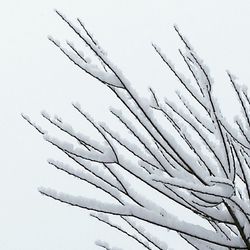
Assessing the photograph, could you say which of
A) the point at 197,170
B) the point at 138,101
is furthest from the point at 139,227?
the point at 138,101

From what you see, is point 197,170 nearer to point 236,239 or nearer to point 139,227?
point 236,239

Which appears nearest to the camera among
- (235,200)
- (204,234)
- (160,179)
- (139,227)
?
(160,179)

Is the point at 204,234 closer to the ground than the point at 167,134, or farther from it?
closer to the ground

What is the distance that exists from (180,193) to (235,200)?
216 mm

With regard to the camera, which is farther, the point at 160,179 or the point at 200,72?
the point at 200,72

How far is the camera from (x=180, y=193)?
1255mm

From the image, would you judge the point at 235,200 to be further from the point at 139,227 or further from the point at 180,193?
the point at 139,227

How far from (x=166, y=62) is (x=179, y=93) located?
470mm

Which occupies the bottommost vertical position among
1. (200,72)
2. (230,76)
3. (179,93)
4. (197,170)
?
(197,170)

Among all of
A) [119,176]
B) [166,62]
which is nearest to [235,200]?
[119,176]

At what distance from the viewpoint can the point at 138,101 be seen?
3.55ft

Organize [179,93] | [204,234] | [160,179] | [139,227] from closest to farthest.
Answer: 1. [160,179]
2. [204,234]
3. [139,227]
4. [179,93]

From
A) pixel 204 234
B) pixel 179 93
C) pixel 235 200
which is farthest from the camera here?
pixel 179 93

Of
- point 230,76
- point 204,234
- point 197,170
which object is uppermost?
point 230,76
